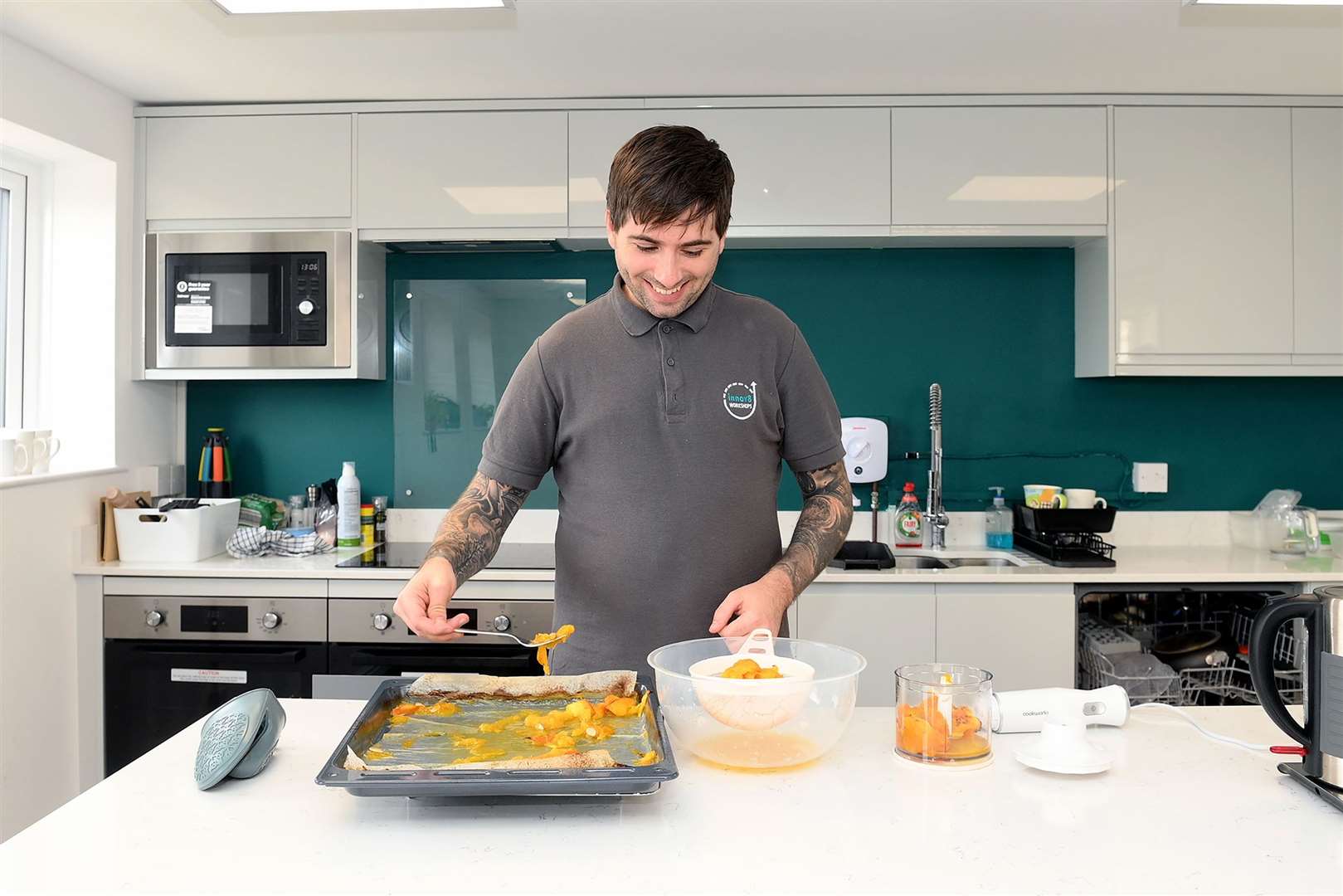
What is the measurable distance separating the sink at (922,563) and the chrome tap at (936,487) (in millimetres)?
166

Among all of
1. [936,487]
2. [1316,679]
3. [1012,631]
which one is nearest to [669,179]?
[1316,679]

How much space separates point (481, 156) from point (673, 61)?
708 mm

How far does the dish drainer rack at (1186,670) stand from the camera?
2949mm

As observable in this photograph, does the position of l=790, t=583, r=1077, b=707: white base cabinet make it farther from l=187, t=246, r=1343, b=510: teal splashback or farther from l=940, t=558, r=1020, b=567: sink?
l=187, t=246, r=1343, b=510: teal splashback

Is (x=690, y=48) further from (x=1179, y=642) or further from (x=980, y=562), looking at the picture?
(x=1179, y=642)

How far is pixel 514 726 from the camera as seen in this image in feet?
4.40

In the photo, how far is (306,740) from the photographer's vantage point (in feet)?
4.80

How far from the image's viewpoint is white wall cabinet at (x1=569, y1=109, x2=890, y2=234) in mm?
3203

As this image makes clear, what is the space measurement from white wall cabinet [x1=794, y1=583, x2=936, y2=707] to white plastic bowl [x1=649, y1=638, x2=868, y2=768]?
5.35 ft

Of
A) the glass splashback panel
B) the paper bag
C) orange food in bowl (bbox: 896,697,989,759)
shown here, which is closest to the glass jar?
orange food in bowl (bbox: 896,697,989,759)

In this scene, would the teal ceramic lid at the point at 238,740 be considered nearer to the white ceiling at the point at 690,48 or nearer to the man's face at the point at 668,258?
the man's face at the point at 668,258

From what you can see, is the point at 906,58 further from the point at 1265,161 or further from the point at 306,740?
the point at 306,740

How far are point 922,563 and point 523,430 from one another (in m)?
1.78

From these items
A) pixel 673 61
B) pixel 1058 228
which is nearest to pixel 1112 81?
pixel 1058 228
